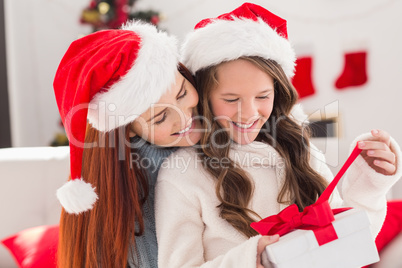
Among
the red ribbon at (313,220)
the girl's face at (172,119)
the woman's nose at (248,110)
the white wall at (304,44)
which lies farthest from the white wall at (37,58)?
the red ribbon at (313,220)

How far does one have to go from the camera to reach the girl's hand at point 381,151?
94cm

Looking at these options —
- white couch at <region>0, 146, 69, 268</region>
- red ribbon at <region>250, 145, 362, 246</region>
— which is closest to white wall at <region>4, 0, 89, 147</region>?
white couch at <region>0, 146, 69, 268</region>

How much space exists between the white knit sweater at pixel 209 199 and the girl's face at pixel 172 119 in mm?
64

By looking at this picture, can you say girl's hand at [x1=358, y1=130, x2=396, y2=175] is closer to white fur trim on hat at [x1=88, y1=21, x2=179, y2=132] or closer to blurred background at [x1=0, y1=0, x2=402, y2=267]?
white fur trim on hat at [x1=88, y1=21, x2=179, y2=132]

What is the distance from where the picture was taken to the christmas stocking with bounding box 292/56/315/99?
2852 millimetres

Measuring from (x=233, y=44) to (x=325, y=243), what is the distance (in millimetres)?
492

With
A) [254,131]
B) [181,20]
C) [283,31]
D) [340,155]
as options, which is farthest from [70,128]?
[181,20]

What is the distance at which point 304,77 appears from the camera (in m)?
2.86

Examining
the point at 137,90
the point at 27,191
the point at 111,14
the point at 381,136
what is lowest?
the point at 27,191

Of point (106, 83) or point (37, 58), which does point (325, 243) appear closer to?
point (106, 83)

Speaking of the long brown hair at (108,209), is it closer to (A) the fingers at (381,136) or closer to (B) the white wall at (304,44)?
(A) the fingers at (381,136)

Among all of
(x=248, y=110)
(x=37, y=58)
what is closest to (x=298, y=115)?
(x=248, y=110)

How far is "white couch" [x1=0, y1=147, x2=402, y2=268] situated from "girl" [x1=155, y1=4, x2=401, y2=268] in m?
0.60

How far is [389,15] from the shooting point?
2.65m
